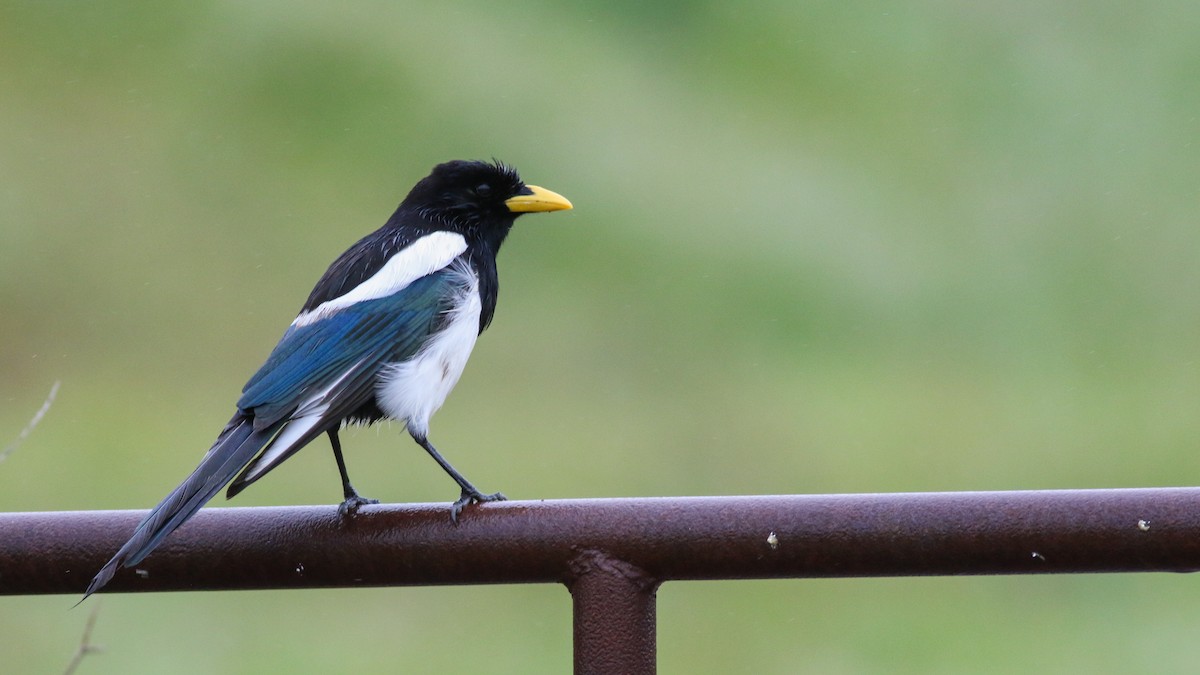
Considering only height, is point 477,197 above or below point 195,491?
above

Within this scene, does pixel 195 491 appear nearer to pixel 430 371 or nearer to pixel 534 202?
pixel 430 371

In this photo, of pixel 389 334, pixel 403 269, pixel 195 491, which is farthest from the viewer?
pixel 403 269

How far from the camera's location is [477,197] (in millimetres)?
3100

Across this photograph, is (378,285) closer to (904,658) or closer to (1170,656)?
(904,658)

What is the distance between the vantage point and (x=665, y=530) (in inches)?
56.4

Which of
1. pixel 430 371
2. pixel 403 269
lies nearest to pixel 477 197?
pixel 403 269

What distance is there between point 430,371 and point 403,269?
21 centimetres

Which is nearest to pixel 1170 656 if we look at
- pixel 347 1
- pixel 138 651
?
pixel 138 651

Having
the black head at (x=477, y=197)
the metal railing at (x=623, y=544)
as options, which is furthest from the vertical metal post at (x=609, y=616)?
the black head at (x=477, y=197)

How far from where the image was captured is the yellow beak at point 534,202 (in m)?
3.12

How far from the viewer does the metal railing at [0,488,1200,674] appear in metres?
1.38

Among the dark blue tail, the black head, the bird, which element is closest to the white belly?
the bird

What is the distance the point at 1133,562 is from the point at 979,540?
5.5 inches

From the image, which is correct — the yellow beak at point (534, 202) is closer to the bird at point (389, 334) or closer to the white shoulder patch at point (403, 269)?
the bird at point (389, 334)
